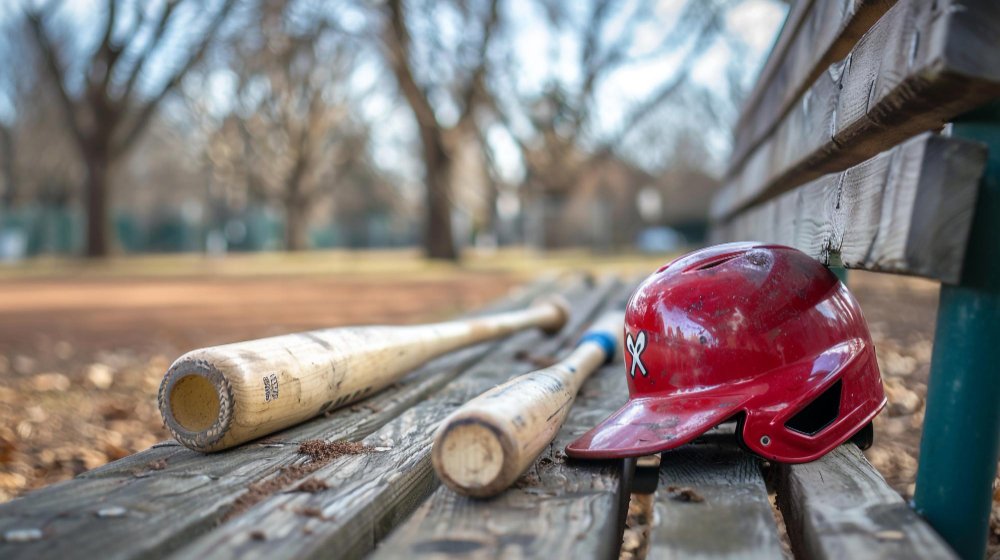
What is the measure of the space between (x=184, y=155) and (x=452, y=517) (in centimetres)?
5666

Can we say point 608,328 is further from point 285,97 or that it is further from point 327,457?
point 285,97

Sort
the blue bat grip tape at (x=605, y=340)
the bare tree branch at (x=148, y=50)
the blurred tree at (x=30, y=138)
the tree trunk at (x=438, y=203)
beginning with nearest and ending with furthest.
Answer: the blue bat grip tape at (x=605, y=340) < the tree trunk at (x=438, y=203) < the bare tree branch at (x=148, y=50) < the blurred tree at (x=30, y=138)

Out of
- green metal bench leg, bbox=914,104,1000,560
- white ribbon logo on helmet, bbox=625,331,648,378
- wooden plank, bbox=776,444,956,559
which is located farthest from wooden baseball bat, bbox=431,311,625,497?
green metal bench leg, bbox=914,104,1000,560

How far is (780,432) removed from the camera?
1.90m

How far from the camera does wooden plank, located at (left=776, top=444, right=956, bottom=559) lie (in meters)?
1.38

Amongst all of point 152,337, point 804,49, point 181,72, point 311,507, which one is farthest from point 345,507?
point 181,72

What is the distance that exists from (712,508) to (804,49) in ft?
5.92

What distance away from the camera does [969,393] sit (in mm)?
1575

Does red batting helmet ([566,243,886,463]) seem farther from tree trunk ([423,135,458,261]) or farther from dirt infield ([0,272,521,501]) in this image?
tree trunk ([423,135,458,261])

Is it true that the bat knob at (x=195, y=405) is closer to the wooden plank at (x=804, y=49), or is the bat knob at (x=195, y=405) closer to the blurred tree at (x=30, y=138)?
the wooden plank at (x=804, y=49)

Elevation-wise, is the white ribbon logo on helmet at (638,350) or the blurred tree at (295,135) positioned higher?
the blurred tree at (295,135)

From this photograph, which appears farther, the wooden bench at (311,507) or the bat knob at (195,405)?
the bat knob at (195,405)

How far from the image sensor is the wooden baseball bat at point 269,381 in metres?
2.01

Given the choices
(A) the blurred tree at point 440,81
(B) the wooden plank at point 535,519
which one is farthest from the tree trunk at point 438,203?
(B) the wooden plank at point 535,519
